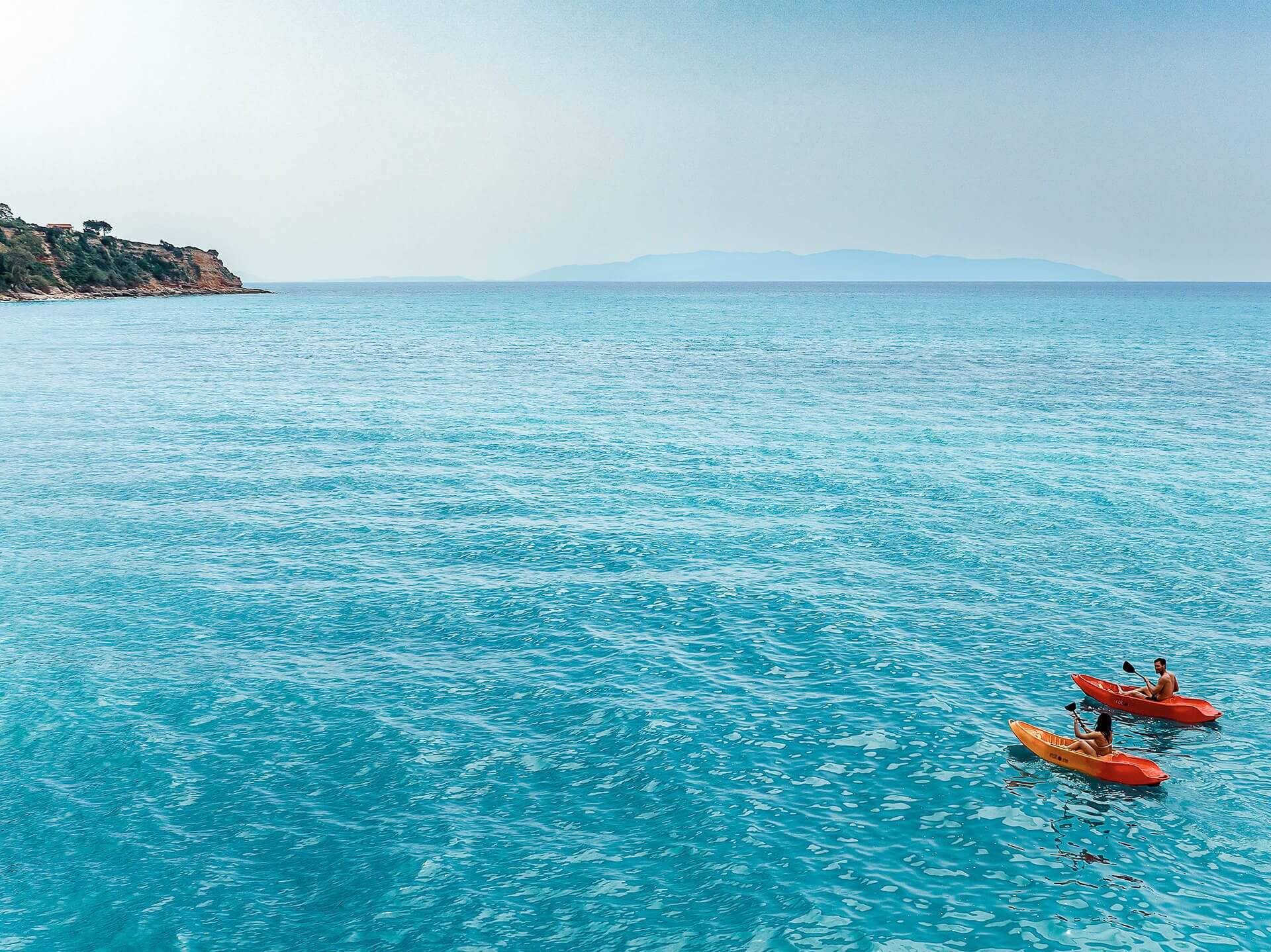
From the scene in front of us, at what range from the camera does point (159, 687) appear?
1043 inches

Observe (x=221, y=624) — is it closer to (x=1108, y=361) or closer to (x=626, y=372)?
(x=626, y=372)

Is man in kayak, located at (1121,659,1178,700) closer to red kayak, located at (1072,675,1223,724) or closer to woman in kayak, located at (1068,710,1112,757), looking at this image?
red kayak, located at (1072,675,1223,724)

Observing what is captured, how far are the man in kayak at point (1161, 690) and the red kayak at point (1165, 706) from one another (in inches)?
4.6

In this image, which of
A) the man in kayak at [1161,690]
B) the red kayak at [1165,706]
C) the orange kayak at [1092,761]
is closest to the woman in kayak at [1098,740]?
the orange kayak at [1092,761]

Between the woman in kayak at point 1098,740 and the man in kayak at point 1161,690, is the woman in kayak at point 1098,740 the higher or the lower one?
the lower one

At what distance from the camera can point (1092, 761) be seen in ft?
73.3

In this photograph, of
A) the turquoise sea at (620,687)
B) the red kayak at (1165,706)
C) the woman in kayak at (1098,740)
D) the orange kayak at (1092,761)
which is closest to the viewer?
the turquoise sea at (620,687)

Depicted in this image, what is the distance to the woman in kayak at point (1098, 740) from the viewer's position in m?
22.7

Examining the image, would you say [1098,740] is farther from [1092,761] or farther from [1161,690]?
[1161,690]

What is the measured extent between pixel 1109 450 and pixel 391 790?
2028 inches

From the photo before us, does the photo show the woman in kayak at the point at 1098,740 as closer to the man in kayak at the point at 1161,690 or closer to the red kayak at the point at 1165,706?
the red kayak at the point at 1165,706

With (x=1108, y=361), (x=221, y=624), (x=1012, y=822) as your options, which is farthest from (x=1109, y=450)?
(x=1108, y=361)

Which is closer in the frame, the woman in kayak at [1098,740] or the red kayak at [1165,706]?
the woman in kayak at [1098,740]

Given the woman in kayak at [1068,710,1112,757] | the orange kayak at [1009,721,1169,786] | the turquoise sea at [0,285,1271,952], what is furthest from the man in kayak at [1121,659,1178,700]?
the woman in kayak at [1068,710,1112,757]
